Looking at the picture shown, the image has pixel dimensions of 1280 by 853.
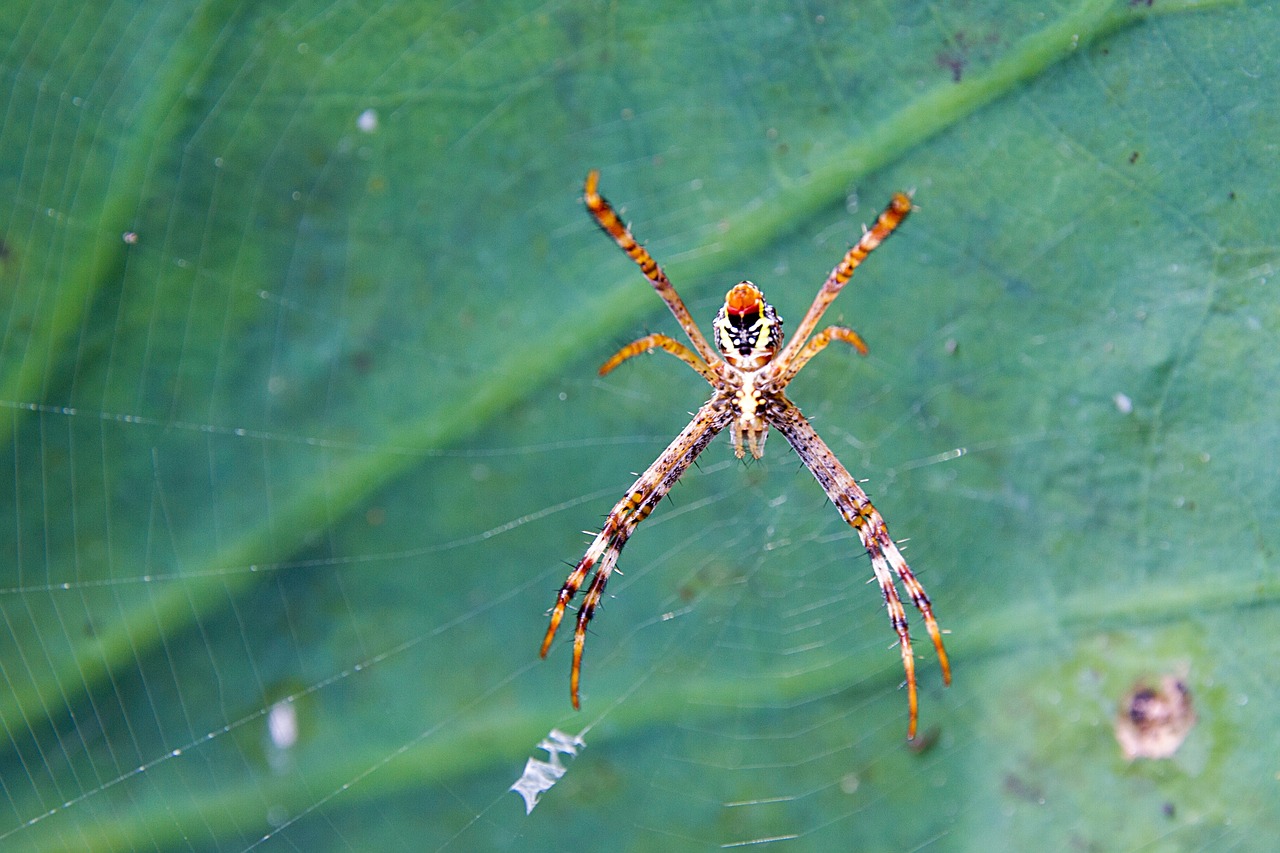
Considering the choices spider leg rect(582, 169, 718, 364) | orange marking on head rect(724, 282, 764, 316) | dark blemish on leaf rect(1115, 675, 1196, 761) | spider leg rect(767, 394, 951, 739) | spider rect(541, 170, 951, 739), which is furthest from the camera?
dark blemish on leaf rect(1115, 675, 1196, 761)

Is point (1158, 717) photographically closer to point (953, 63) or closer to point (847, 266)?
point (847, 266)

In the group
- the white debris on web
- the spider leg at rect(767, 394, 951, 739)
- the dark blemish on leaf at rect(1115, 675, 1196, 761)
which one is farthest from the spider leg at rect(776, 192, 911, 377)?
the dark blemish on leaf at rect(1115, 675, 1196, 761)

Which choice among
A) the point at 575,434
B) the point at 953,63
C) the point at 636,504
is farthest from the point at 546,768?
the point at 953,63

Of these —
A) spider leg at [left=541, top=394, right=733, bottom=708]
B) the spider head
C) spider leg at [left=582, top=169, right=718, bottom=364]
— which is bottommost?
spider leg at [left=541, top=394, right=733, bottom=708]

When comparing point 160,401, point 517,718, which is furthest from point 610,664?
point 160,401

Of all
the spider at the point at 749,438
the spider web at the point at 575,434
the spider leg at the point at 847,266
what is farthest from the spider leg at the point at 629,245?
the spider web at the point at 575,434

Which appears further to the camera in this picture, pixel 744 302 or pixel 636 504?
pixel 636 504

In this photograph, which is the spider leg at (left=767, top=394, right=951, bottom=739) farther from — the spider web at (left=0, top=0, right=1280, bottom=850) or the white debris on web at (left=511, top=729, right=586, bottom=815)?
the white debris on web at (left=511, top=729, right=586, bottom=815)
